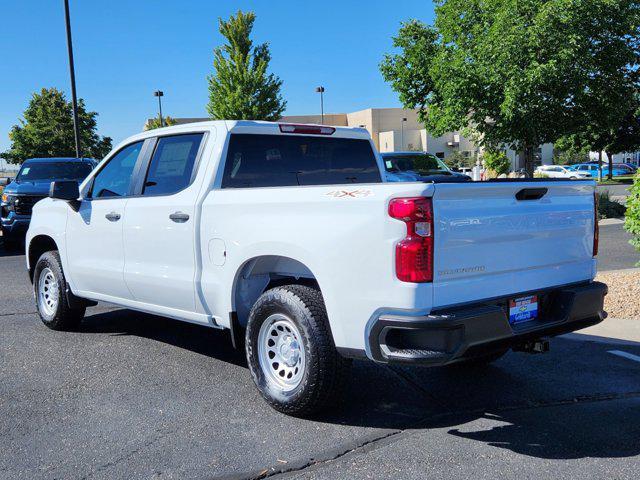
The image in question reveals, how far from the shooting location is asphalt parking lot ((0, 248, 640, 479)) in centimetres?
356

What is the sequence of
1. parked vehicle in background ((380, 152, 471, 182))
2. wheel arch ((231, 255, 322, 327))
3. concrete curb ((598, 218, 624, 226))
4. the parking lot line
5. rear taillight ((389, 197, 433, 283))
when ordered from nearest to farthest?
rear taillight ((389, 197, 433, 283)), wheel arch ((231, 255, 322, 327)), the parking lot line, concrete curb ((598, 218, 624, 226)), parked vehicle in background ((380, 152, 471, 182))

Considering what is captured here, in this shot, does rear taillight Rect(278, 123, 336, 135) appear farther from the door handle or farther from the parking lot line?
the parking lot line

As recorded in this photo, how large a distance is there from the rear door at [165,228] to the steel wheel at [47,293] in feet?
5.24

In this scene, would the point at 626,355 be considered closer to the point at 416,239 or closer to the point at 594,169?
the point at 416,239

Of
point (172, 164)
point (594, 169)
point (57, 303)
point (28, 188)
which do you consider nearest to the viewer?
point (172, 164)

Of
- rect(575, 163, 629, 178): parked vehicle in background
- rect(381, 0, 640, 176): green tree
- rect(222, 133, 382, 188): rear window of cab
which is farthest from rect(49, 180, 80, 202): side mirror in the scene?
rect(575, 163, 629, 178): parked vehicle in background

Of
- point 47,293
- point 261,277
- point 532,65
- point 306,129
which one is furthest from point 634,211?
point 532,65

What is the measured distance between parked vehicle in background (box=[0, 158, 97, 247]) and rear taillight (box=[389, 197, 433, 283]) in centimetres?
1155

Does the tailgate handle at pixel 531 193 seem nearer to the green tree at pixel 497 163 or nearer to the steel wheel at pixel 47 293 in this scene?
the steel wheel at pixel 47 293

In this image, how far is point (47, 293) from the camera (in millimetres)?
6844

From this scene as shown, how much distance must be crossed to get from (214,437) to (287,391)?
1.84 feet

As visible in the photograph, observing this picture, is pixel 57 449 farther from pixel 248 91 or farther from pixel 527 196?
pixel 248 91

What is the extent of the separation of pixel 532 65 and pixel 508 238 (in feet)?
48.6

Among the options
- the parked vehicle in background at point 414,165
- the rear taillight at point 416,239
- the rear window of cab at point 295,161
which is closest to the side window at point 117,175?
the rear window of cab at point 295,161
